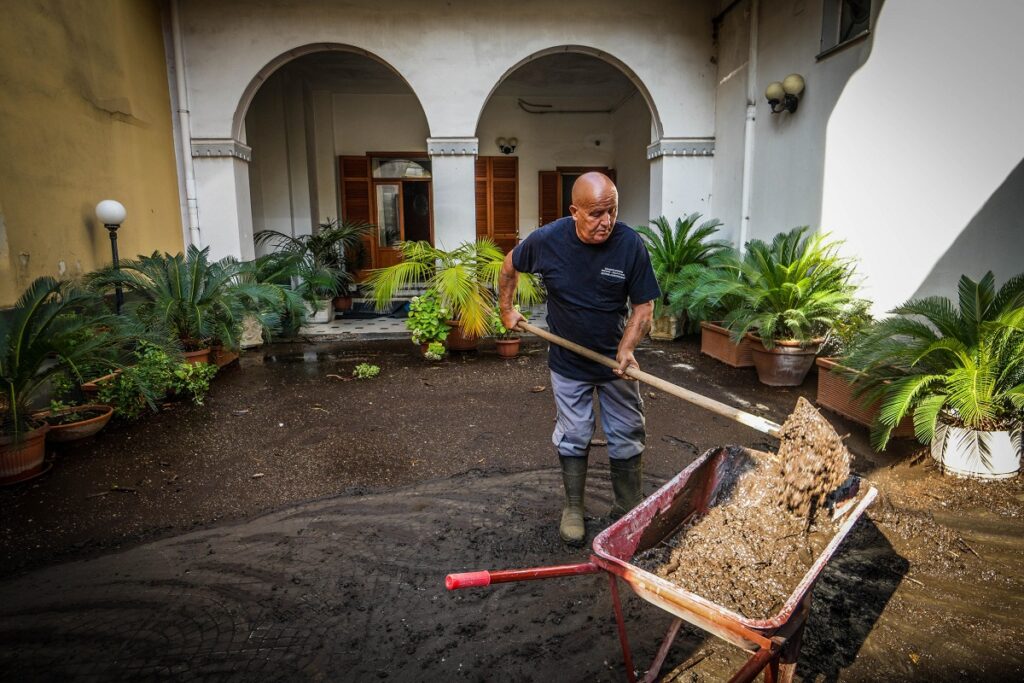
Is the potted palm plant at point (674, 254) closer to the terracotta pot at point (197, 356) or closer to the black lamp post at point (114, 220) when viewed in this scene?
the terracotta pot at point (197, 356)

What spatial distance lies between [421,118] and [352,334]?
6220 mm

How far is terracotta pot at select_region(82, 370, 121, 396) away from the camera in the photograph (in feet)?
18.6

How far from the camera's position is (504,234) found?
47.3 feet

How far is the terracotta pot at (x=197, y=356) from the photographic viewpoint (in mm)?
6910

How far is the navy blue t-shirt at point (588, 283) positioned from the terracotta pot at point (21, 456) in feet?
12.6

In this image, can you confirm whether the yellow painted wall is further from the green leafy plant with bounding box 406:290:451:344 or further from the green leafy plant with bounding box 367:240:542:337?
the green leafy plant with bounding box 406:290:451:344

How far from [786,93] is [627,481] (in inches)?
240

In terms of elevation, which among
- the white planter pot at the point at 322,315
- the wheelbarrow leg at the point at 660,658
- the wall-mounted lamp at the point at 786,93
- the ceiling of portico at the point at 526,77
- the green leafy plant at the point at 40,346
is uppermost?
the ceiling of portico at the point at 526,77

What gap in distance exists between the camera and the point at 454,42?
361 inches

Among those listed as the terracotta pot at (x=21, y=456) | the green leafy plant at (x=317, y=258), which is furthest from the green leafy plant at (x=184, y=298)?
the terracotta pot at (x=21, y=456)

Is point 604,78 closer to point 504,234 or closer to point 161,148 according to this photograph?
point 504,234

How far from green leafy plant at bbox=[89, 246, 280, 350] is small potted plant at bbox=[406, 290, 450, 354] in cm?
206

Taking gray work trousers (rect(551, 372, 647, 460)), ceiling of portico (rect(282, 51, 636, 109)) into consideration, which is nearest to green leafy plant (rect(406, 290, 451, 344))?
gray work trousers (rect(551, 372, 647, 460))

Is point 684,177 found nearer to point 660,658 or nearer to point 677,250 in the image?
point 677,250
